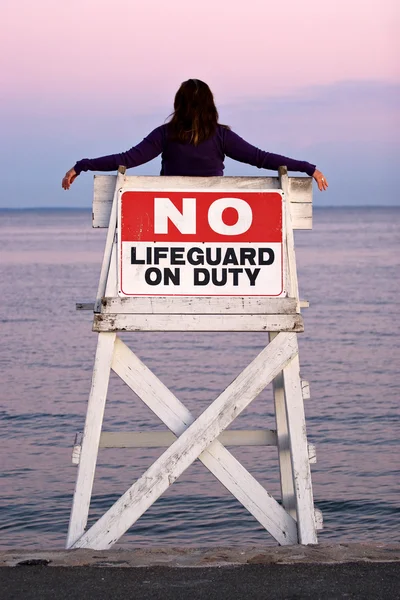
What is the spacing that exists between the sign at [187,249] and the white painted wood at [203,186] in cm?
5

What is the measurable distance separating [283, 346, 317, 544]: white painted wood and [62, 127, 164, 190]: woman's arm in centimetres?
154

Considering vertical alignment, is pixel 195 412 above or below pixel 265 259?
above

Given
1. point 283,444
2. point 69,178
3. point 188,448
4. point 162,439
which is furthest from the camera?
point 162,439

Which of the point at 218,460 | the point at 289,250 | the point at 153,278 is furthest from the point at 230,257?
the point at 218,460

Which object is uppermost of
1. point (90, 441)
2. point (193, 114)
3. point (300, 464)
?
point (193, 114)

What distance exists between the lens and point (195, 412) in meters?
16.3

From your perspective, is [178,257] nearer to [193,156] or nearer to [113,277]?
[113,277]

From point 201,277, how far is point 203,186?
52 centimetres

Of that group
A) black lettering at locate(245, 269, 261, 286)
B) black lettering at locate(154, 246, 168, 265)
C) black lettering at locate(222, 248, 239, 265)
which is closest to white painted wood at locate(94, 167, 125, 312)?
black lettering at locate(154, 246, 168, 265)

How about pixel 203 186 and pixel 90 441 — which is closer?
pixel 90 441

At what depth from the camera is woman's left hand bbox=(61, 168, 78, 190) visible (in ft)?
21.3

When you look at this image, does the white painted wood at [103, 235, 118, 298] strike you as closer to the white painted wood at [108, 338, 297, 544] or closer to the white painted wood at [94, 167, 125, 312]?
the white painted wood at [94, 167, 125, 312]

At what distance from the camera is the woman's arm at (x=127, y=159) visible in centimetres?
649

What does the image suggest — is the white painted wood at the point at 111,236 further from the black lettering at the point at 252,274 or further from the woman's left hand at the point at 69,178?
the black lettering at the point at 252,274
